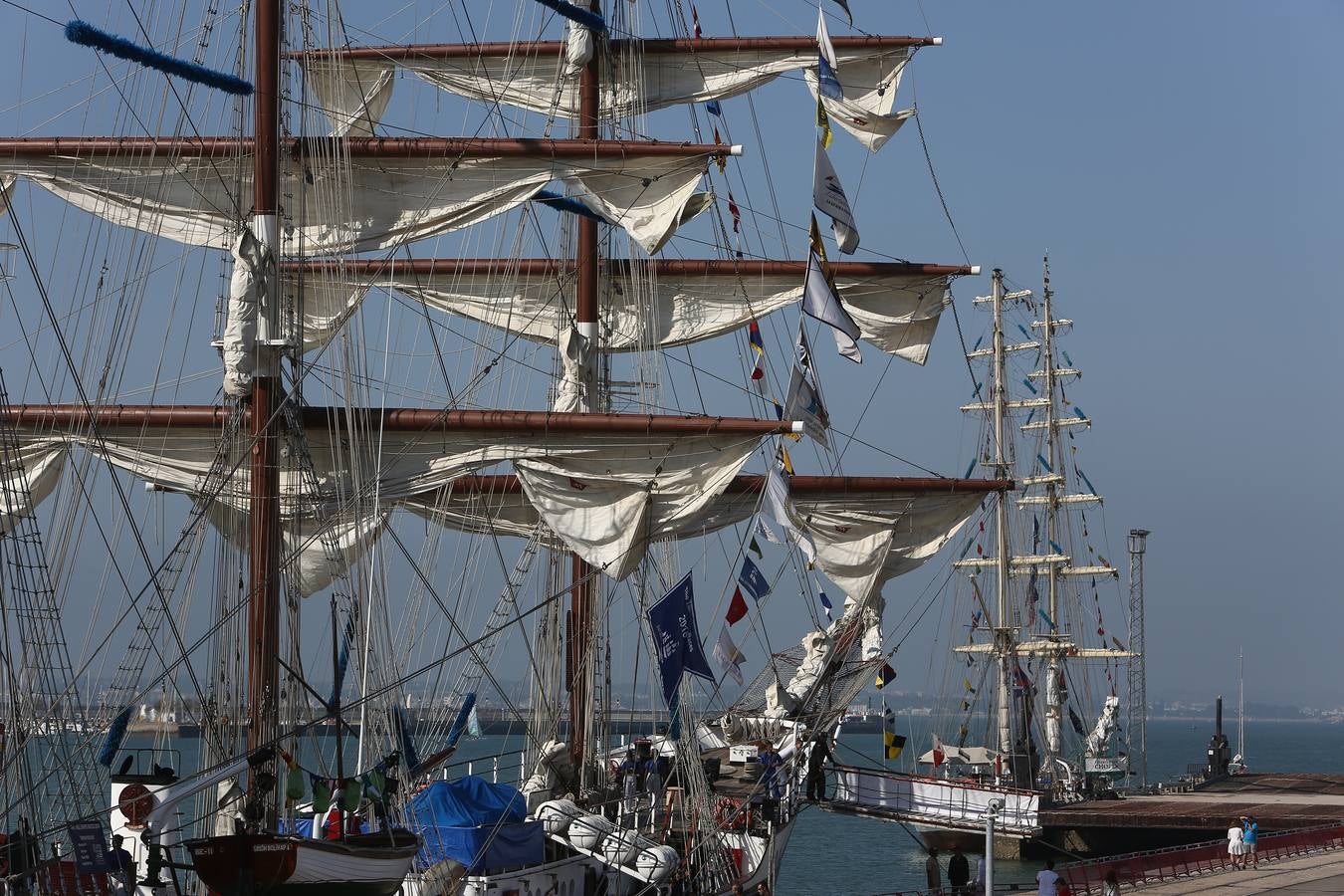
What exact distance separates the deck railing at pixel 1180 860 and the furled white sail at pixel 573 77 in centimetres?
1838

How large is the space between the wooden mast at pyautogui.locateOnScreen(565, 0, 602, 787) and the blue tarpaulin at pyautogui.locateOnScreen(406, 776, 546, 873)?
5552mm

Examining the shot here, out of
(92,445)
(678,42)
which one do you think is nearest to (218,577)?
(92,445)

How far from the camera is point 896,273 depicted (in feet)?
139

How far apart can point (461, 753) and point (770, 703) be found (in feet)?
233

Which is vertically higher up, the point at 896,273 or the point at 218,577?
the point at 896,273

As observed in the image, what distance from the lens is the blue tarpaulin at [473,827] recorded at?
88.4 feet

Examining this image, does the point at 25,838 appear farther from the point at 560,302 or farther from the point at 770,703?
the point at 770,703

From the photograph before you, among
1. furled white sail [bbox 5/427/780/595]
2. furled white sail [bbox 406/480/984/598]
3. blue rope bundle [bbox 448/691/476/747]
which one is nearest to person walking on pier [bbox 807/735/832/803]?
furled white sail [bbox 406/480/984/598]

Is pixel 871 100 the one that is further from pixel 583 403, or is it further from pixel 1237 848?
pixel 1237 848

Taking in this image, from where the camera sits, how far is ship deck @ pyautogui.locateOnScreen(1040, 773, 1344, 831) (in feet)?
152

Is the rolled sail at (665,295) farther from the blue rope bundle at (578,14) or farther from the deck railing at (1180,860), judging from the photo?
the deck railing at (1180,860)

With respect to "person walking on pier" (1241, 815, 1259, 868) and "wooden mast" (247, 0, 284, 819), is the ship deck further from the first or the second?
"wooden mast" (247, 0, 284, 819)

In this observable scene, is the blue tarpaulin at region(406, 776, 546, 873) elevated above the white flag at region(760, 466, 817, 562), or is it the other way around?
the white flag at region(760, 466, 817, 562)

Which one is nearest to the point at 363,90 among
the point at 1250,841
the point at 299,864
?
the point at 299,864
